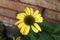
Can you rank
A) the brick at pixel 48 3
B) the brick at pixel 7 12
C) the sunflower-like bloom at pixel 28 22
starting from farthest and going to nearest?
the brick at pixel 7 12, the brick at pixel 48 3, the sunflower-like bloom at pixel 28 22

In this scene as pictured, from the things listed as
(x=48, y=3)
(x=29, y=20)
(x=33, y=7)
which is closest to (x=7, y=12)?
(x=33, y=7)

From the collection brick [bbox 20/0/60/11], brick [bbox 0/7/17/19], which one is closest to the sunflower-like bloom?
brick [bbox 20/0/60/11]

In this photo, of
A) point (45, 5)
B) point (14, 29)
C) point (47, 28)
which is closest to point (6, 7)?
point (14, 29)

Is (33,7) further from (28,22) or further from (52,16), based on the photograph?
(28,22)

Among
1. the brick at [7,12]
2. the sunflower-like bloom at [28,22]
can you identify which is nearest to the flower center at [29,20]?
the sunflower-like bloom at [28,22]

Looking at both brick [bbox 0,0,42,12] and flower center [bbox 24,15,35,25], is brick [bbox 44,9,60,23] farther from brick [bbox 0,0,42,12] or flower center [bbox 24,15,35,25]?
flower center [bbox 24,15,35,25]

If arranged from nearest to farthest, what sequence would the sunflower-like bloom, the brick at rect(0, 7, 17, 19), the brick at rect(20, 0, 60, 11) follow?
the sunflower-like bloom → the brick at rect(20, 0, 60, 11) → the brick at rect(0, 7, 17, 19)

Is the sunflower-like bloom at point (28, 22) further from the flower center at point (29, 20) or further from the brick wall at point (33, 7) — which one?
the brick wall at point (33, 7)

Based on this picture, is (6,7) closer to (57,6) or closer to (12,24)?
(12,24)
